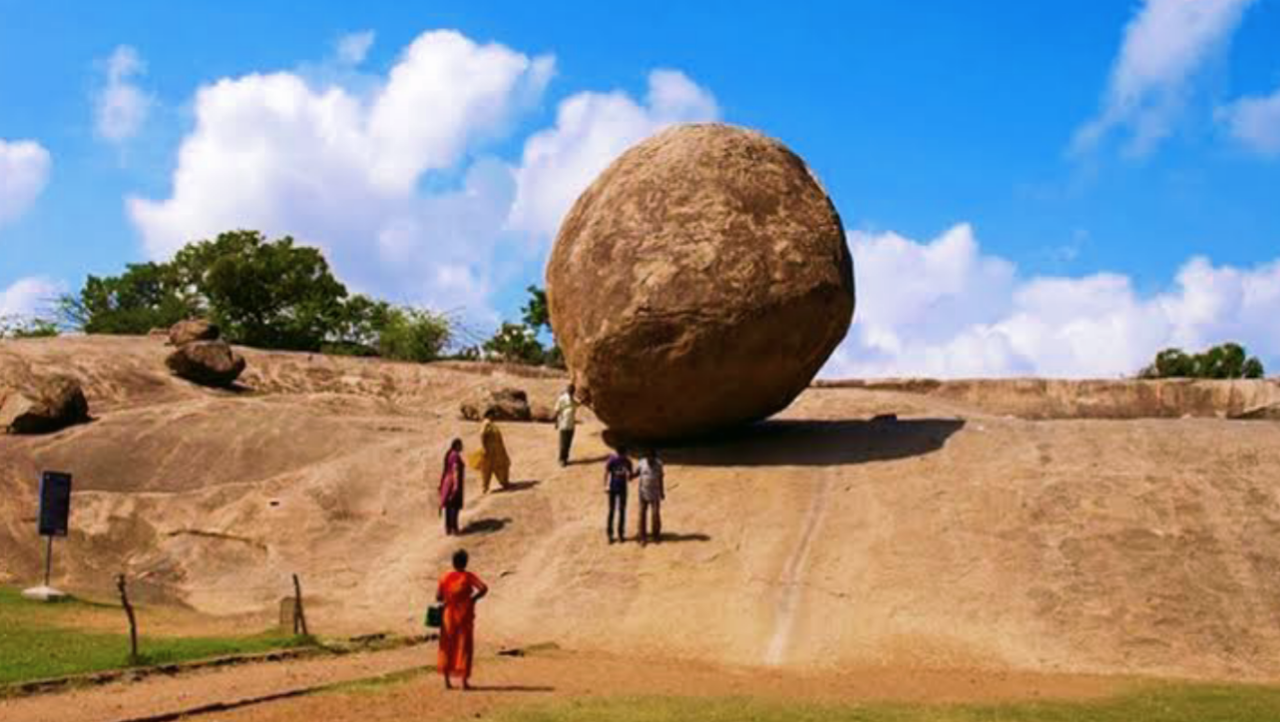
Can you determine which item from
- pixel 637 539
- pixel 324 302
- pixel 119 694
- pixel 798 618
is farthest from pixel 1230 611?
pixel 324 302

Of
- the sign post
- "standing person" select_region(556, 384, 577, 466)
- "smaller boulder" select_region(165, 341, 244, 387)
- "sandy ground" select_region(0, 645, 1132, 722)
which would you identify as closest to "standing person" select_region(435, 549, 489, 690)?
"sandy ground" select_region(0, 645, 1132, 722)

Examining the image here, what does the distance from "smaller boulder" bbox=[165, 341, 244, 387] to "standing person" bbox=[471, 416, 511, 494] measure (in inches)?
400

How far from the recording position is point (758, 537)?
16328mm

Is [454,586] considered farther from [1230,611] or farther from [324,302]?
[324,302]

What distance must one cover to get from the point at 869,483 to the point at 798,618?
359cm

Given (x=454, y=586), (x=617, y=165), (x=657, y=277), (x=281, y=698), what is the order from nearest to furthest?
(x=281, y=698) < (x=454, y=586) < (x=657, y=277) < (x=617, y=165)

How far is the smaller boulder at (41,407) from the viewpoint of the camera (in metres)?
21.6

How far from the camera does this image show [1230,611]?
13984 millimetres

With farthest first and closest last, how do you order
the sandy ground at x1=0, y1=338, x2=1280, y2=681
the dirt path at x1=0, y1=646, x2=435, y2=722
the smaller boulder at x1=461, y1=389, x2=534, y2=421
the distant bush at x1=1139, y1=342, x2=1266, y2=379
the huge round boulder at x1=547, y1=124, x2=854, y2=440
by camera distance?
the distant bush at x1=1139, y1=342, x2=1266, y2=379 < the smaller boulder at x1=461, y1=389, x2=534, y2=421 < the huge round boulder at x1=547, y1=124, x2=854, y2=440 < the sandy ground at x1=0, y1=338, x2=1280, y2=681 < the dirt path at x1=0, y1=646, x2=435, y2=722

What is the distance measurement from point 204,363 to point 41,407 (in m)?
5.25

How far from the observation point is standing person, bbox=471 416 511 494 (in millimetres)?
18844

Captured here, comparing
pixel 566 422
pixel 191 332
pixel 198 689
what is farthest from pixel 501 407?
pixel 198 689

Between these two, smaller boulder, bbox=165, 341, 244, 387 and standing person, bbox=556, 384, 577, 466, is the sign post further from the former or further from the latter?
smaller boulder, bbox=165, 341, 244, 387

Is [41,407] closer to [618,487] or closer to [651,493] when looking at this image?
[618,487]
